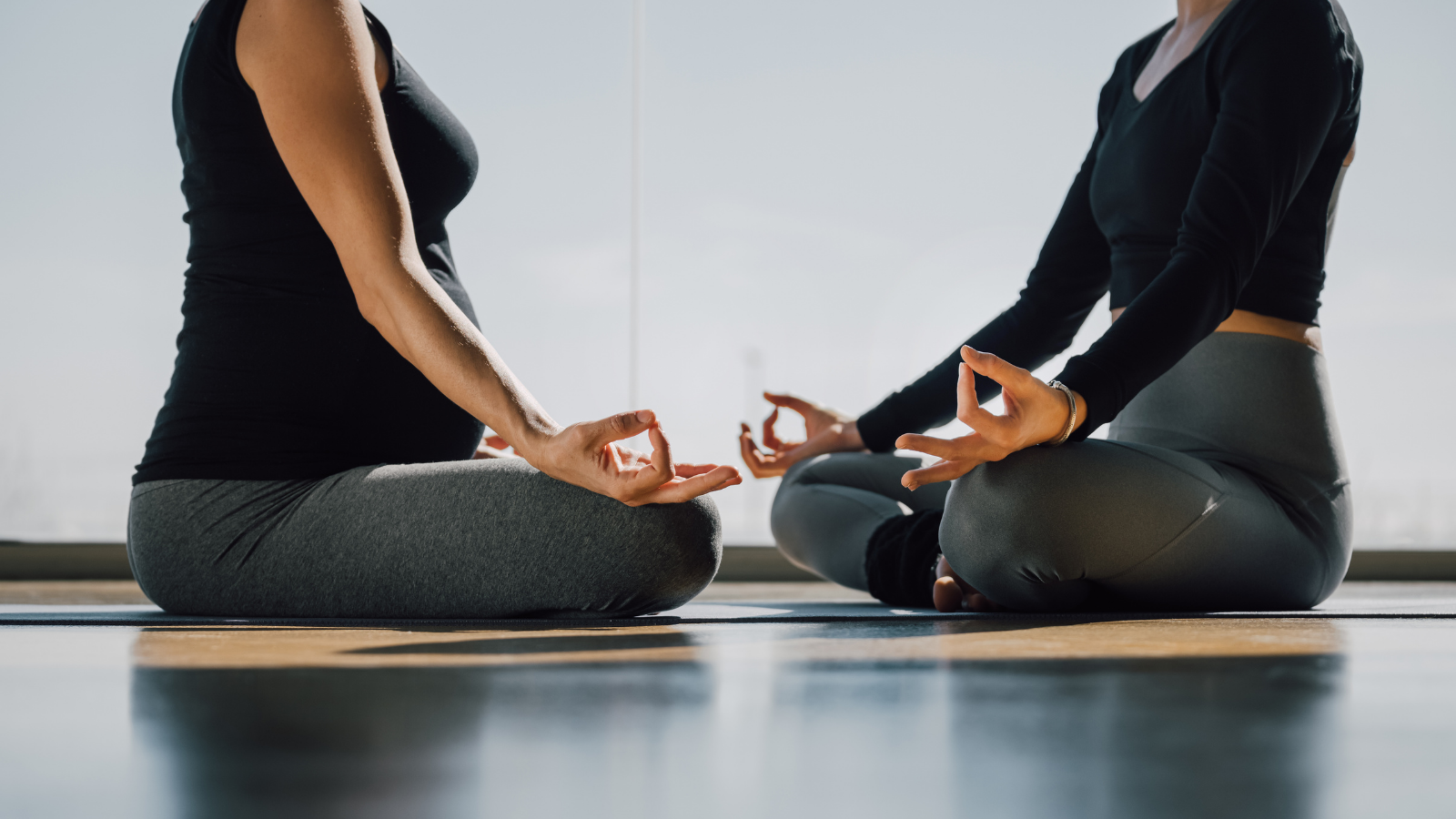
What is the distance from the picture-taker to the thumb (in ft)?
2.75

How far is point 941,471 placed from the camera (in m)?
0.98

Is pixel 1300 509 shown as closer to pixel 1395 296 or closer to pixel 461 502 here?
pixel 461 502

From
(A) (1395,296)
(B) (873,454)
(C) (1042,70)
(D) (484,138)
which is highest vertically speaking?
(C) (1042,70)

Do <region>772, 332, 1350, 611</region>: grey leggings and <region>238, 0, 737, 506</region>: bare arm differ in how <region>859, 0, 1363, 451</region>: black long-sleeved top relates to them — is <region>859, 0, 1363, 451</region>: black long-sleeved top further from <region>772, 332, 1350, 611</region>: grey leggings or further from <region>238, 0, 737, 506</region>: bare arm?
<region>238, 0, 737, 506</region>: bare arm

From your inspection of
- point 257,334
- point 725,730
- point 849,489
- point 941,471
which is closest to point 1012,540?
point 941,471

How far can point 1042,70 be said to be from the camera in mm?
3012

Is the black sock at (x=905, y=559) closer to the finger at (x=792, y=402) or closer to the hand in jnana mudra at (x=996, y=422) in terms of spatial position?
the hand in jnana mudra at (x=996, y=422)

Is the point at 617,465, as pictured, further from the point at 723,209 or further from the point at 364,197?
the point at 723,209

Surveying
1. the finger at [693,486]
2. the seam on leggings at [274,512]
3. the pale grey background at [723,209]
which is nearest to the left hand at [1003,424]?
the finger at [693,486]

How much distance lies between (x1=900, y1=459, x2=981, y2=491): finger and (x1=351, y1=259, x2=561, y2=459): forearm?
32 cm

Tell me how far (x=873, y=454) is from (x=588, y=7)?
2.02 metres

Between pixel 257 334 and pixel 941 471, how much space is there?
2.26ft

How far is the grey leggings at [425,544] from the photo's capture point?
947 millimetres

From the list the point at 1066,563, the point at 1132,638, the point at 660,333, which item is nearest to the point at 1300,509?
the point at 1066,563
